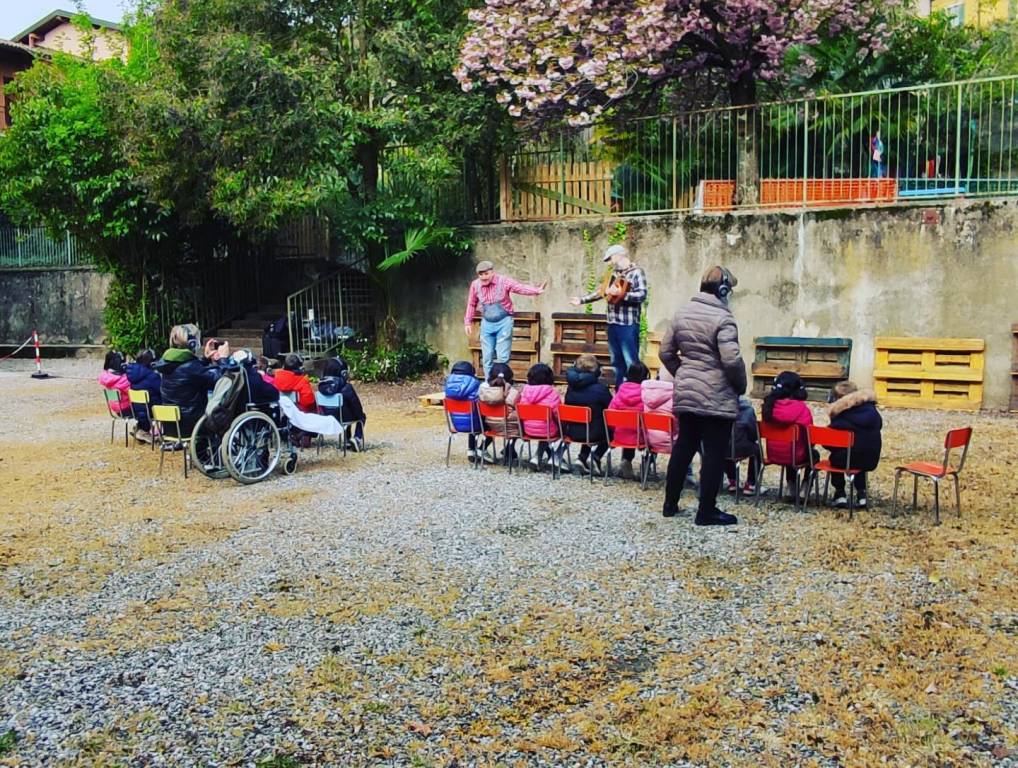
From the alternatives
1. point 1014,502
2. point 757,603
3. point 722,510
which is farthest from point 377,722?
point 1014,502

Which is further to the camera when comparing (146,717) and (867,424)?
(867,424)

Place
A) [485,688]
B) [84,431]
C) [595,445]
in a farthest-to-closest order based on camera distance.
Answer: [84,431] < [595,445] < [485,688]

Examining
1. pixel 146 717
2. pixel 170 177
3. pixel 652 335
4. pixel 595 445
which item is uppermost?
pixel 170 177

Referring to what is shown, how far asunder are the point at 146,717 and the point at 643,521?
3637mm

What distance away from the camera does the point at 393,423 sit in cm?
1133

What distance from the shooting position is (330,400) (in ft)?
30.1

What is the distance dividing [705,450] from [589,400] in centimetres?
166

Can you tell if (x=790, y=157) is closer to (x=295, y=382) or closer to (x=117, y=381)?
(x=295, y=382)

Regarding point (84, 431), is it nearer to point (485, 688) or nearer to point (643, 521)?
point (643, 521)

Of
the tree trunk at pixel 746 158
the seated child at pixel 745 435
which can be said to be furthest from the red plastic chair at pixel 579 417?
the tree trunk at pixel 746 158

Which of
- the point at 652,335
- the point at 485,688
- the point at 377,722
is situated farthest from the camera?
the point at 652,335

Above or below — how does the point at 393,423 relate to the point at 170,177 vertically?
below

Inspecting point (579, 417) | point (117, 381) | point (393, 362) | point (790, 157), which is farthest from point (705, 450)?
point (393, 362)

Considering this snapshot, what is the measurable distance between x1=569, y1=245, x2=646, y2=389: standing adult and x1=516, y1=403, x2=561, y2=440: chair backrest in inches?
60.1
